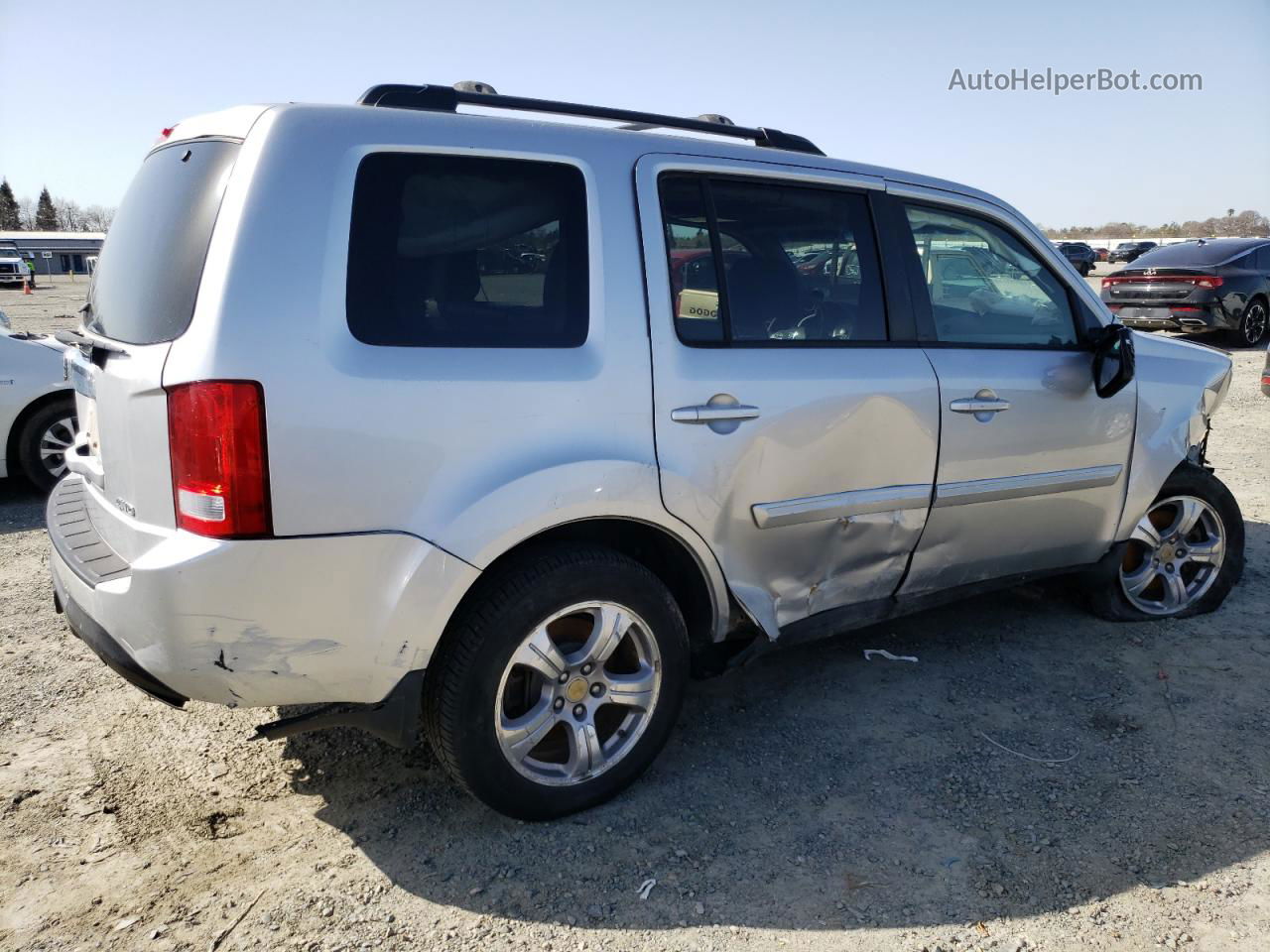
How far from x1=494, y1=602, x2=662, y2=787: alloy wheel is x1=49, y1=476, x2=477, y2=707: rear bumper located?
361 millimetres

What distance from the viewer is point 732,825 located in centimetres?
288

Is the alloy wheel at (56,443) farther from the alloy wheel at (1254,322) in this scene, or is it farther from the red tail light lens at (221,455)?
the alloy wheel at (1254,322)

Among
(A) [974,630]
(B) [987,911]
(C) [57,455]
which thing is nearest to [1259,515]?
(A) [974,630]

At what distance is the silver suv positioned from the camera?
231 cm

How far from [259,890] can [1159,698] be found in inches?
128

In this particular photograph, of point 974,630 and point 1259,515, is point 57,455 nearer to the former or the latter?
point 974,630

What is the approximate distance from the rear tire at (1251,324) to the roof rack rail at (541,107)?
14.0m

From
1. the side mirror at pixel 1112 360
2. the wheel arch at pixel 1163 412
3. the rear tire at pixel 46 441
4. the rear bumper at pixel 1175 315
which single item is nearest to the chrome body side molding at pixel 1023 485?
the wheel arch at pixel 1163 412

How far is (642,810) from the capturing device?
295 centimetres

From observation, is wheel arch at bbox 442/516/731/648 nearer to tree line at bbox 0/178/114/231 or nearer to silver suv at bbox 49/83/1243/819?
silver suv at bbox 49/83/1243/819

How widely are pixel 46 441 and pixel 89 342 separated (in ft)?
15.2

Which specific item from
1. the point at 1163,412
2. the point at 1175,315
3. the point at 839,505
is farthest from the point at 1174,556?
the point at 1175,315

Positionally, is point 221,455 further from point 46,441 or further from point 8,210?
point 8,210

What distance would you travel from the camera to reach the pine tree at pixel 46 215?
131625mm
